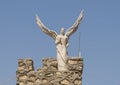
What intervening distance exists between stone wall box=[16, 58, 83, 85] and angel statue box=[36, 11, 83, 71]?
1.11 feet

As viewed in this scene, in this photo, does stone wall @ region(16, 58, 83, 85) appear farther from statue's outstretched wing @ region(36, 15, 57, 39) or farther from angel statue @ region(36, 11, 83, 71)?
statue's outstretched wing @ region(36, 15, 57, 39)

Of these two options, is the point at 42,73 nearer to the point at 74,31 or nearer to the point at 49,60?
the point at 49,60

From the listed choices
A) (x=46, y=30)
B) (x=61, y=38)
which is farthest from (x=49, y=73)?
(x=46, y=30)

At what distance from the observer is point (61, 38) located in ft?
85.7

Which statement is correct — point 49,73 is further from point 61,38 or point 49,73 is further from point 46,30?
point 46,30

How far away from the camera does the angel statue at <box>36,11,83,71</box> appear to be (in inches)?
1020

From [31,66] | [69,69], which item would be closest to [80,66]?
[69,69]

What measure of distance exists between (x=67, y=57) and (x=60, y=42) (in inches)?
28.6

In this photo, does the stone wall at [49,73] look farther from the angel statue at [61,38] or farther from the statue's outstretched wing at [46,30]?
the statue's outstretched wing at [46,30]

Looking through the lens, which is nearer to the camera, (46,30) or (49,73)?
(49,73)

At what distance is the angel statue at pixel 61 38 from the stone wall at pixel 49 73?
0.34m

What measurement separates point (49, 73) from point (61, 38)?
1621 millimetres

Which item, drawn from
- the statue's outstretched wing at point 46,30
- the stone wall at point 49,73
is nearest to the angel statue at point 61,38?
the statue's outstretched wing at point 46,30

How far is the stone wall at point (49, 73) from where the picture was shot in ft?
83.5
